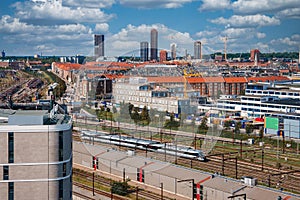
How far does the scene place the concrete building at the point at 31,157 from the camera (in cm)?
383

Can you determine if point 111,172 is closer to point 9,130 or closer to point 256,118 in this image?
point 9,130

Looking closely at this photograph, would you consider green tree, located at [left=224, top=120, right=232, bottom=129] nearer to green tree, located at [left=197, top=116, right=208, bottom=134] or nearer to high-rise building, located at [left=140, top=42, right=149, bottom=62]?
green tree, located at [left=197, top=116, right=208, bottom=134]

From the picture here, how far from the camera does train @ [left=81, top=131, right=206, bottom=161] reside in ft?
28.7

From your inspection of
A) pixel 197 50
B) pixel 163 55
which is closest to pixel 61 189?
pixel 163 55

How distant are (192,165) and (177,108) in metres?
1.40

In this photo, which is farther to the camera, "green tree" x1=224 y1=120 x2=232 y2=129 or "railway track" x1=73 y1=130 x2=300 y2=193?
"green tree" x1=224 y1=120 x2=232 y2=129

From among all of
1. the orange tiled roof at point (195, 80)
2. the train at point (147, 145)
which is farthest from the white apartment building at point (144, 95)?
the train at point (147, 145)

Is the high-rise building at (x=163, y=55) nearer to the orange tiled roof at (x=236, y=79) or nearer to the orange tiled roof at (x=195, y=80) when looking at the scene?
the orange tiled roof at (x=195, y=80)

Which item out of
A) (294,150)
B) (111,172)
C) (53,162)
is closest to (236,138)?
(294,150)

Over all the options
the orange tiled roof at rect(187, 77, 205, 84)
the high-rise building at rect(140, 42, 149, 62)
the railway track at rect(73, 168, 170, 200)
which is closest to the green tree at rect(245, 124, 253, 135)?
the orange tiled roof at rect(187, 77, 205, 84)

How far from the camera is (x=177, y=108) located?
944 centimetres

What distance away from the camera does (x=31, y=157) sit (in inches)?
152

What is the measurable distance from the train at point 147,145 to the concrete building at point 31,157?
474 cm

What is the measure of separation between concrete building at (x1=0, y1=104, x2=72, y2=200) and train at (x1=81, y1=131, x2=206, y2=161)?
187 inches
